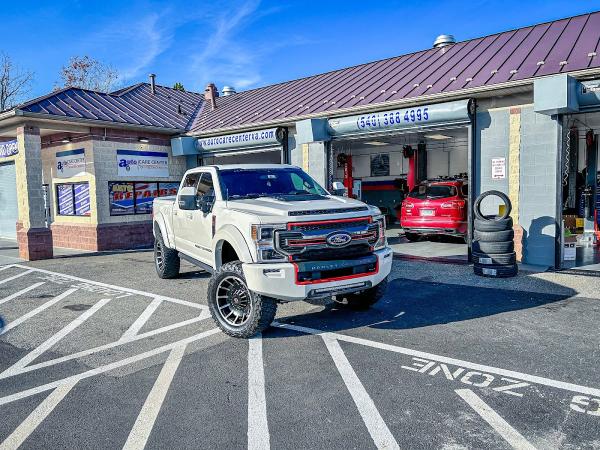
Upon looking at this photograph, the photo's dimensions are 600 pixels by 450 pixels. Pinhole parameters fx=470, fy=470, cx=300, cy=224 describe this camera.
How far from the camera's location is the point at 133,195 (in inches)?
606

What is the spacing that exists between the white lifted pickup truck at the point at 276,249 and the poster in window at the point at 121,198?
8.94 metres

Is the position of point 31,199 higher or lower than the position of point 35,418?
higher

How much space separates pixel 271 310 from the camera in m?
5.60

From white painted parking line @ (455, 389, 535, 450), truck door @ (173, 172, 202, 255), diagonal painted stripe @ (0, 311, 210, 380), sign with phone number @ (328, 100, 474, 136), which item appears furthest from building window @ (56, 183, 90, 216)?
white painted parking line @ (455, 389, 535, 450)

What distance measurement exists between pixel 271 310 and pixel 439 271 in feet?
17.4

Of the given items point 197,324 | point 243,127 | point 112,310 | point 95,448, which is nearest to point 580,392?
point 95,448

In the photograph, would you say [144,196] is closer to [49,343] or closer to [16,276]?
[16,276]

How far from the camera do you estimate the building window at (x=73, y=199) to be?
14.9 meters

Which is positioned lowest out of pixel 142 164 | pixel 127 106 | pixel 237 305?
pixel 237 305

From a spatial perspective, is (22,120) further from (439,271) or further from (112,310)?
(439,271)

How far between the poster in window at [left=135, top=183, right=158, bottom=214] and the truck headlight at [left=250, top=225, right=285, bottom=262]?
1115 cm

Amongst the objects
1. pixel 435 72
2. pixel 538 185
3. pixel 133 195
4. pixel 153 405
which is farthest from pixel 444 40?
pixel 153 405

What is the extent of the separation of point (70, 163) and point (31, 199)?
9.42 ft

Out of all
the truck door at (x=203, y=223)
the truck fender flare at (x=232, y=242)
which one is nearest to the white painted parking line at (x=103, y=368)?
the truck fender flare at (x=232, y=242)
